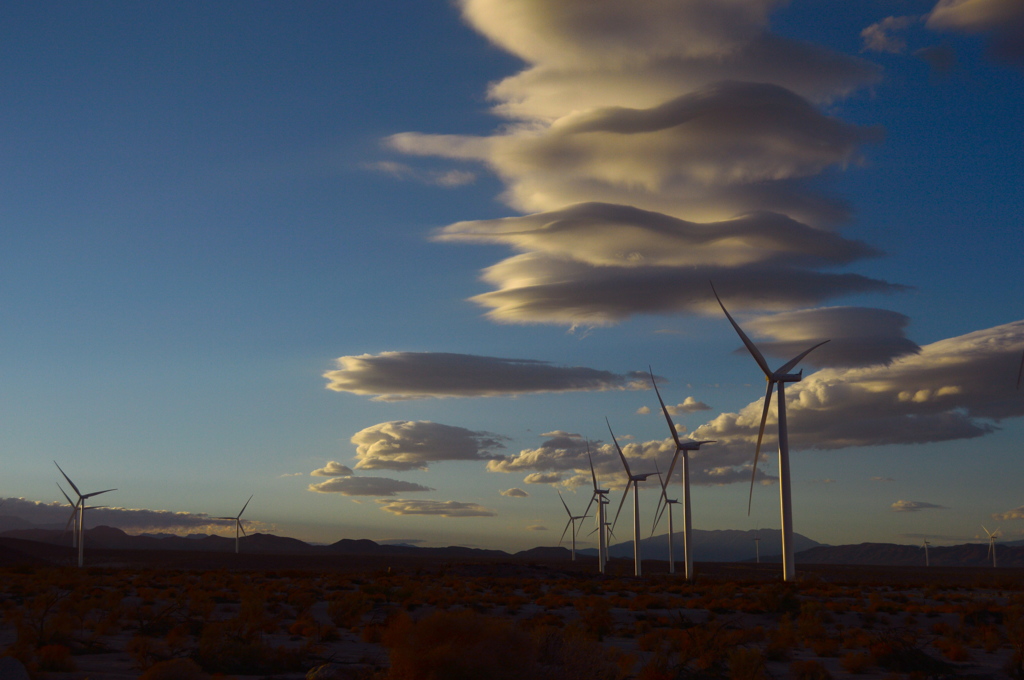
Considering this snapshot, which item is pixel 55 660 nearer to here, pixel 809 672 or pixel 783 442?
pixel 809 672

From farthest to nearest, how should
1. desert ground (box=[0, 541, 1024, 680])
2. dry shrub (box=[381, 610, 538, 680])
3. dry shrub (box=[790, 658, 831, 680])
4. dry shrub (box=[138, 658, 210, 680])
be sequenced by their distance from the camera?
dry shrub (box=[790, 658, 831, 680]) → desert ground (box=[0, 541, 1024, 680]) → dry shrub (box=[138, 658, 210, 680]) → dry shrub (box=[381, 610, 538, 680])

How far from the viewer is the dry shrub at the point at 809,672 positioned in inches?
872

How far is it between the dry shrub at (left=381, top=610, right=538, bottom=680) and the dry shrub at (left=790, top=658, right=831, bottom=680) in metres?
9.21

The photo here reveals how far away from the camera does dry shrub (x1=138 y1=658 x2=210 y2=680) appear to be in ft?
57.9

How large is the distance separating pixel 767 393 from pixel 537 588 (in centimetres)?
2205

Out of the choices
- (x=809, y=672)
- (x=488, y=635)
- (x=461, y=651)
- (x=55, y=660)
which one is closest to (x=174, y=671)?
(x=55, y=660)

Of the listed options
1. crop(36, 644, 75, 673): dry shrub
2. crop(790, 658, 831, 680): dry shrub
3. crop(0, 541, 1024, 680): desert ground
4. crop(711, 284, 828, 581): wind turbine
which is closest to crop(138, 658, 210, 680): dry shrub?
crop(0, 541, 1024, 680): desert ground

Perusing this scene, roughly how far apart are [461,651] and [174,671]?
6.88m

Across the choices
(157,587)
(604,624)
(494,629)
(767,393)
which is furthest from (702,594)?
(494,629)

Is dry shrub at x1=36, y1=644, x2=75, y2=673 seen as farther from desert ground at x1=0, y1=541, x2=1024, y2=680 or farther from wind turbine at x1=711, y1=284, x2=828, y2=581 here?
wind turbine at x1=711, y1=284, x2=828, y2=581

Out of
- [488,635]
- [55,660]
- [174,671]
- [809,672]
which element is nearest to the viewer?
[488,635]

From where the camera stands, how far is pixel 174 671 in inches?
710

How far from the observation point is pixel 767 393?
194 feet

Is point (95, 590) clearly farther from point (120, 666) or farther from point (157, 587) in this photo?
point (120, 666)
